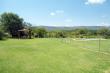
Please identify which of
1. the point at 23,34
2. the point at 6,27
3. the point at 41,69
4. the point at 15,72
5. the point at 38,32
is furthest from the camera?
the point at 38,32

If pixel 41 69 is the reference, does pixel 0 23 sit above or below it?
above

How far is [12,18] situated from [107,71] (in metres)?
54.3

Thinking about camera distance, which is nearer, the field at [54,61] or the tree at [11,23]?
the field at [54,61]

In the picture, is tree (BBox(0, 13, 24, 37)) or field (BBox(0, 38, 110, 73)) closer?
field (BBox(0, 38, 110, 73))

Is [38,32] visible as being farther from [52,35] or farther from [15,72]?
[15,72]

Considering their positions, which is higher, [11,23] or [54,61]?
[11,23]

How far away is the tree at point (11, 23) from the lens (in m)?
58.0

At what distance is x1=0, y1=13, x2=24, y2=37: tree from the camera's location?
58.0m

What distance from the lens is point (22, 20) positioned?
6269 centimetres

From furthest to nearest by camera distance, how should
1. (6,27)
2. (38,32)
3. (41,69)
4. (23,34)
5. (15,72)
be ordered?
(38,32) → (6,27) → (23,34) → (41,69) → (15,72)

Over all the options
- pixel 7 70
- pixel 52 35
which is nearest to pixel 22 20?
pixel 52 35

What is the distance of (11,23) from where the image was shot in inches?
2286

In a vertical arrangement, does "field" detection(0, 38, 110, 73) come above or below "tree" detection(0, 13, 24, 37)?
below

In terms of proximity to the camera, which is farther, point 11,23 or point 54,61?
point 11,23
